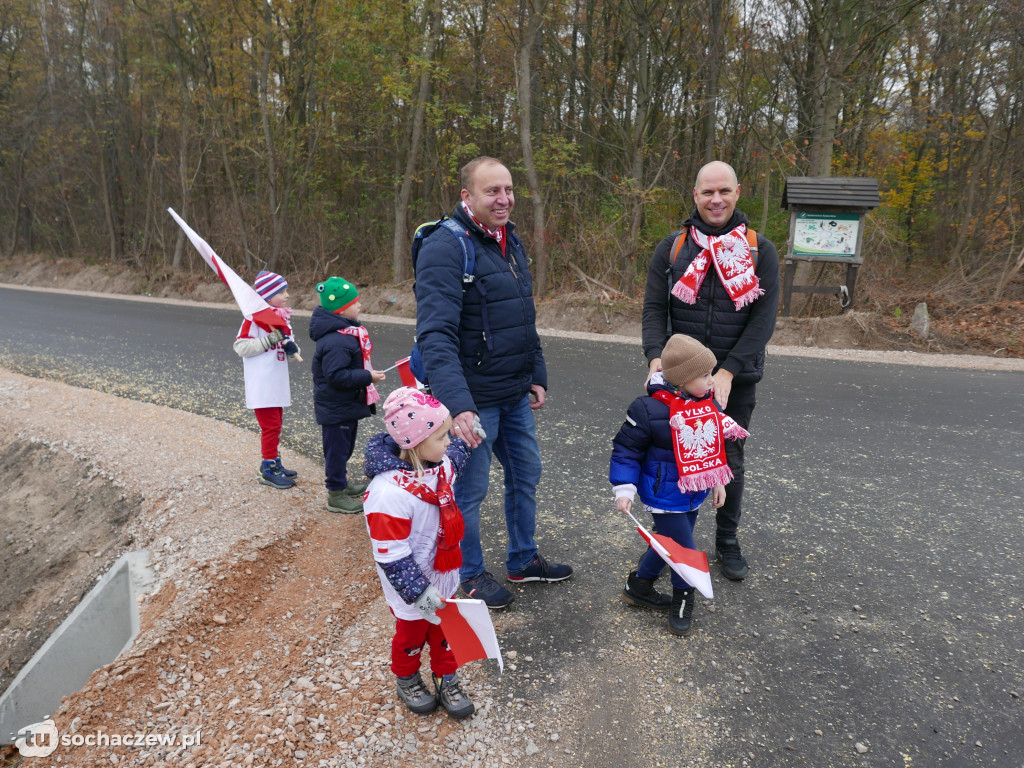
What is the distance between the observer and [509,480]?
3.36 metres

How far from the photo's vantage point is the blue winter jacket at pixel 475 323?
108 inches

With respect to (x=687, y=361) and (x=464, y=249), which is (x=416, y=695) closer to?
(x=687, y=361)

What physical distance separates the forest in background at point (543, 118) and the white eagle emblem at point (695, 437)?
11287 mm

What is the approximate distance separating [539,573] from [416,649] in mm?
1059

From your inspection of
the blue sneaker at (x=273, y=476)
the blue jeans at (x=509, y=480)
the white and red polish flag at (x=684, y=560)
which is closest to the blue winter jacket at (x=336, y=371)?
the blue sneaker at (x=273, y=476)

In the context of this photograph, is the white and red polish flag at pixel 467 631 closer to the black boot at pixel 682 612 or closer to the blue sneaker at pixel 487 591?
the blue sneaker at pixel 487 591

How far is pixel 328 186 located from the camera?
20281 millimetres

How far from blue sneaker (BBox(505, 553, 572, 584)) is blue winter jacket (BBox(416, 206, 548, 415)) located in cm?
97

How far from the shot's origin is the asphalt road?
98.5 inches

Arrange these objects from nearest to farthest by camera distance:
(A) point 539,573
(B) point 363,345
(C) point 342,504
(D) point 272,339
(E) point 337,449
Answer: (A) point 539,573 < (B) point 363,345 < (E) point 337,449 < (C) point 342,504 < (D) point 272,339

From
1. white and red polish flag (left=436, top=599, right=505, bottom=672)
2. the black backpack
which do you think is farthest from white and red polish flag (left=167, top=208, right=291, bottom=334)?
white and red polish flag (left=436, top=599, right=505, bottom=672)

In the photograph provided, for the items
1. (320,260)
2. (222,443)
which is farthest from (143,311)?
(222,443)

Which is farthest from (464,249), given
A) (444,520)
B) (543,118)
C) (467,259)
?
(543,118)

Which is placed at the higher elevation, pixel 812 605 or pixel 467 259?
pixel 467 259
